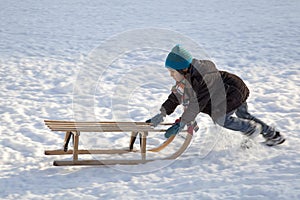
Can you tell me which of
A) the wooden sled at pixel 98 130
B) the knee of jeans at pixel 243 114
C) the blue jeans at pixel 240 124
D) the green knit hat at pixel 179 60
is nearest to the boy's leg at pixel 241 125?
the blue jeans at pixel 240 124

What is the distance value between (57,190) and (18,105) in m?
2.54

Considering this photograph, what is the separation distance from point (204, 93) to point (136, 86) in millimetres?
2863

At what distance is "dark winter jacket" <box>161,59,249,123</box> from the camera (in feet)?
13.8

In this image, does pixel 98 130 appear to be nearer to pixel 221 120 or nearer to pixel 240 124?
pixel 221 120

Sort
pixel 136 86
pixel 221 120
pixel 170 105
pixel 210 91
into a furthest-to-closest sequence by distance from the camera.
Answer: pixel 136 86
pixel 170 105
pixel 221 120
pixel 210 91

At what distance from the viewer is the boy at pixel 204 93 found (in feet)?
13.8

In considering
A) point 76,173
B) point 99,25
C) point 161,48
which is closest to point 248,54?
point 161,48

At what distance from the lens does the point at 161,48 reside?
358 inches

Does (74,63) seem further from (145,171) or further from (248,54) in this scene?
(145,171)

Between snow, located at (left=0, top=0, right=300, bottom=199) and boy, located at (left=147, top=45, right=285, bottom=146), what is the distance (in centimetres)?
29

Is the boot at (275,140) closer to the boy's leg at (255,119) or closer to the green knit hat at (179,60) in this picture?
the boy's leg at (255,119)

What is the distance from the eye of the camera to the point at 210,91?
4184 mm

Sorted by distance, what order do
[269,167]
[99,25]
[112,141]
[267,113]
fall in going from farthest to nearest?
1. [99,25]
2. [267,113]
3. [112,141]
4. [269,167]

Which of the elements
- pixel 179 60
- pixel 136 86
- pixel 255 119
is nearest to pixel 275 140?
pixel 255 119
